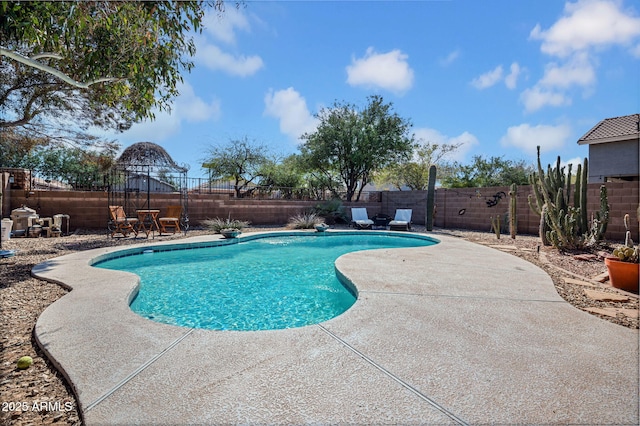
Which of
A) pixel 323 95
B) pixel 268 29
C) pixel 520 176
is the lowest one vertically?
pixel 520 176

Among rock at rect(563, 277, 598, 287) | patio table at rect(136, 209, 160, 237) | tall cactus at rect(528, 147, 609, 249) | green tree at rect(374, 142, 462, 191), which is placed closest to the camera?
rock at rect(563, 277, 598, 287)

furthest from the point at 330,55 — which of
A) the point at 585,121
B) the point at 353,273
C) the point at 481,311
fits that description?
the point at 585,121

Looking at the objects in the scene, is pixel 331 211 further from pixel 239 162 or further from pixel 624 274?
pixel 624 274

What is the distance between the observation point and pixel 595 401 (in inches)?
68.2

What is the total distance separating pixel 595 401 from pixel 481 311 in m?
1.38

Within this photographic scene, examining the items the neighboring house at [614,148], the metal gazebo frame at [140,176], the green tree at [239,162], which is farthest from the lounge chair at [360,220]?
the neighboring house at [614,148]

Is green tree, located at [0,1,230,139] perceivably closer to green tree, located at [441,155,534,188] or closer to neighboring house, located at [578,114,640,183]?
neighboring house, located at [578,114,640,183]

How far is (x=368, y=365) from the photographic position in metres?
2.08

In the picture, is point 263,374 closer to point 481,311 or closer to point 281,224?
point 481,311

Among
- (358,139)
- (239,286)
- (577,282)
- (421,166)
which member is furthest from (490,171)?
(239,286)

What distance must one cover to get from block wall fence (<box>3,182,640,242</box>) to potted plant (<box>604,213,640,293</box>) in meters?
5.58

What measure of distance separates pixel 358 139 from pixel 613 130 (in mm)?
10710

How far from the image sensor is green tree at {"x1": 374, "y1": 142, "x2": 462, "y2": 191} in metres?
23.0

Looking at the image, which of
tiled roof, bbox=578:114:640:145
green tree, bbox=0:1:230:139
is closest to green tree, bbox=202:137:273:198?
green tree, bbox=0:1:230:139
